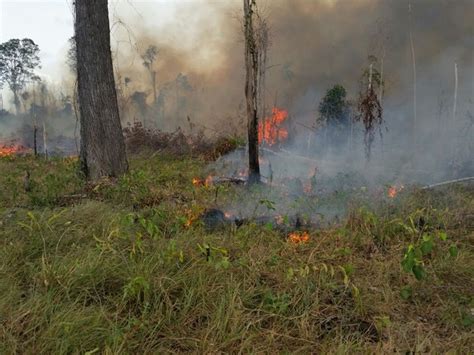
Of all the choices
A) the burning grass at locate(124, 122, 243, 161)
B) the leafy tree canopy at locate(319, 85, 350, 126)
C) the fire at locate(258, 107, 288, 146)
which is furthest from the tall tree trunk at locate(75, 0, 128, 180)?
the leafy tree canopy at locate(319, 85, 350, 126)

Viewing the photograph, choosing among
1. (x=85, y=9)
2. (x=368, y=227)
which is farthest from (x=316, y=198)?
(x=85, y=9)

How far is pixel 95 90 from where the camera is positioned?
6.93 m

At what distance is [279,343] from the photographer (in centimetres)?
234

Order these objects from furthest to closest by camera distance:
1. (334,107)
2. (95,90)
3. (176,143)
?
1. (334,107)
2. (176,143)
3. (95,90)

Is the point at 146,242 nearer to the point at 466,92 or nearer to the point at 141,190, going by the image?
the point at 141,190

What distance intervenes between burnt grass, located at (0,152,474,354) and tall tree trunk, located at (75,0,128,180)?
2.74 meters

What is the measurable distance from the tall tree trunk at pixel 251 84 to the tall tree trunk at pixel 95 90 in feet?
9.69

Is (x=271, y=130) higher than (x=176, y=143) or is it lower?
higher

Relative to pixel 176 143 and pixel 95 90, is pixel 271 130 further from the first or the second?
pixel 95 90

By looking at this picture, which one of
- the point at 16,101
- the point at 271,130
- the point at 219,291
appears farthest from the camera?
the point at 16,101

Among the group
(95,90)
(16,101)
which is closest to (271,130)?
(95,90)

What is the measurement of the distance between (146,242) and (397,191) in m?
5.39

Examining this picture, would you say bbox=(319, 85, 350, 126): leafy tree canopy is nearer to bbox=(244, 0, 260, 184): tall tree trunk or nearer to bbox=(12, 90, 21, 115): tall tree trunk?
bbox=(244, 0, 260, 184): tall tree trunk

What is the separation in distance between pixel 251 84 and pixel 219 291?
6413mm
